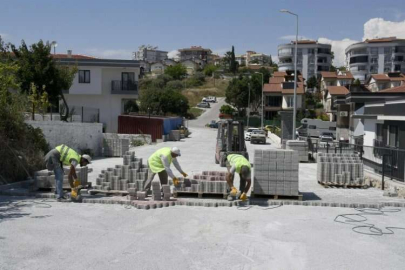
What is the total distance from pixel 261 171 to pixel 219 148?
12.2 m

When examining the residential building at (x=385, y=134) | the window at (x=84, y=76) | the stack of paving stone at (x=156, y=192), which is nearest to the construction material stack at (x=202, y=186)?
the stack of paving stone at (x=156, y=192)

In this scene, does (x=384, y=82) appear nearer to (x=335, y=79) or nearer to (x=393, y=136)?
(x=335, y=79)

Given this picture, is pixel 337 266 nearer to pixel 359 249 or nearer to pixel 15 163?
pixel 359 249

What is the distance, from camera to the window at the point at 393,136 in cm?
1979

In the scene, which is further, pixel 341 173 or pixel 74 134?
pixel 74 134

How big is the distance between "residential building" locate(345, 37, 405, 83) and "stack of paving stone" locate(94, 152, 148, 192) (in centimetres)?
10066

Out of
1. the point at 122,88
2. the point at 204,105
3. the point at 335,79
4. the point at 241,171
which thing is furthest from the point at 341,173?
the point at 204,105

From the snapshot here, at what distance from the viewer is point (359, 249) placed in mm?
9164

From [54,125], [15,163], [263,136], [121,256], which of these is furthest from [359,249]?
[263,136]

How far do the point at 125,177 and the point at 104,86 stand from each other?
34.6 meters

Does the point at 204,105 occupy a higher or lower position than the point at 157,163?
higher

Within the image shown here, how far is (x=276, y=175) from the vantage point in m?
13.8

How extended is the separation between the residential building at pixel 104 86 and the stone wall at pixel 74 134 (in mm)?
19057

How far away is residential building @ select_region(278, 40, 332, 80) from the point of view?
118 m
